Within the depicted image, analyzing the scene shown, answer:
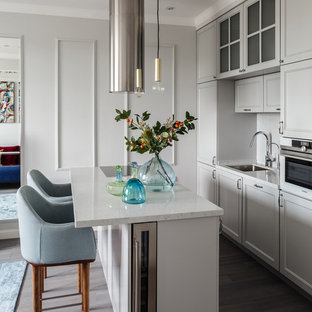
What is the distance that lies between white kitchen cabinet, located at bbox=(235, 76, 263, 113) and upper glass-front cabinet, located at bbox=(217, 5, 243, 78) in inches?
9.0

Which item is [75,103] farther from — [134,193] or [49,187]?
[134,193]

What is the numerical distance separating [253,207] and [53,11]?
A: 311 centimetres

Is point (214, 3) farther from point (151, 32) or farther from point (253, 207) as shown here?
Answer: point (253, 207)

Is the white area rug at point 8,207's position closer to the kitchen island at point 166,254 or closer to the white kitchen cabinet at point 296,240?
the kitchen island at point 166,254

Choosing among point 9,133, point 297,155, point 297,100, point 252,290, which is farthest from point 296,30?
point 9,133

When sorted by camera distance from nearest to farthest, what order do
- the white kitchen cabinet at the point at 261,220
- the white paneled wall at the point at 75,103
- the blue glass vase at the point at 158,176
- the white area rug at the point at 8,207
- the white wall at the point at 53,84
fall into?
the blue glass vase at the point at 158,176 → the white kitchen cabinet at the point at 261,220 → the white wall at the point at 53,84 → the white paneled wall at the point at 75,103 → the white area rug at the point at 8,207

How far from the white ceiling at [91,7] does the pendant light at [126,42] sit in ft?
3.41

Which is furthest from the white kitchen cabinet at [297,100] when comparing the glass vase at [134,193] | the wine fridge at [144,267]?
the wine fridge at [144,267]

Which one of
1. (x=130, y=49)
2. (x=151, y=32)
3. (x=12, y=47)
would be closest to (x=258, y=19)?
(x=130, y=49)

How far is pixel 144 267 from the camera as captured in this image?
189 centimetres

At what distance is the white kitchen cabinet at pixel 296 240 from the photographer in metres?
2.52

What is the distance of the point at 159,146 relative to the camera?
2.26 meters

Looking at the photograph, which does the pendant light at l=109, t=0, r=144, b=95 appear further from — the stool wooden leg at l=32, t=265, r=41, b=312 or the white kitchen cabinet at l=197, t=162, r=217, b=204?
the white kitchen cabinet at l=197, t=162, r=217, b=204

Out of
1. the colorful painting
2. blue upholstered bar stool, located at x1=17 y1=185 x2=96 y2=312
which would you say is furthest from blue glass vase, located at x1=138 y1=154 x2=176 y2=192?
the colorful painting
